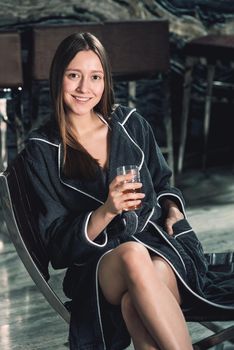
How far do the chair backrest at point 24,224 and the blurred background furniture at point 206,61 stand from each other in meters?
2.58

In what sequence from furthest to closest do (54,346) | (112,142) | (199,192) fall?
(199,192) < (54,346) < (112,142)

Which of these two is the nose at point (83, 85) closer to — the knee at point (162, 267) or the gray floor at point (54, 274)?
the knee at point (162, 267)

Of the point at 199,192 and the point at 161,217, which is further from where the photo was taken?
the point at 199,192

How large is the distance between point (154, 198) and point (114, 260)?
27cm

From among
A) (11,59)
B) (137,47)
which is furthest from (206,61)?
(11,59)

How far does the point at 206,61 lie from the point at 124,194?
2861 mm

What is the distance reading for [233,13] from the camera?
5309mm

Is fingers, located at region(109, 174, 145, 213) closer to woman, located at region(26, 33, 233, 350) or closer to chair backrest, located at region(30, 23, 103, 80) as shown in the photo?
woman, located at region(26, 33, 233, 350)

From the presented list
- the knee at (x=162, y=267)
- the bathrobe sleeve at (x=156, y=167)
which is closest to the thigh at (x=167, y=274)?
the knee at (x=162, y=267)

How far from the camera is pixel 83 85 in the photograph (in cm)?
216

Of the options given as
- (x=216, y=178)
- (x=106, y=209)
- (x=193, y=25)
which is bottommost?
(x=216, y=178)

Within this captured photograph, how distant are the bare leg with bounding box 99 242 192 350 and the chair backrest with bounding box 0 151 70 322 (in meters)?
0.16

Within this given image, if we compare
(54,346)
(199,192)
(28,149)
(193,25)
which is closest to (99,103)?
(28,149)

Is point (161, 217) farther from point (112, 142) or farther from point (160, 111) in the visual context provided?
point (160, 111)
